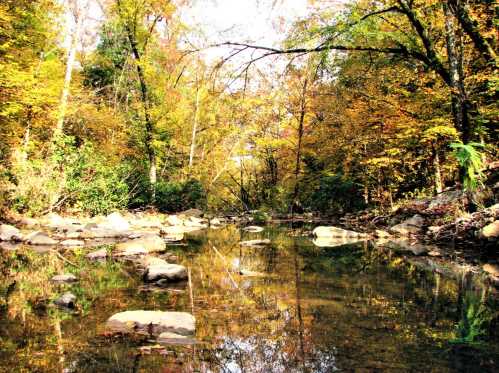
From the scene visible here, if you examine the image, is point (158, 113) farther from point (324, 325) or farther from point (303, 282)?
A: point (324, 325)

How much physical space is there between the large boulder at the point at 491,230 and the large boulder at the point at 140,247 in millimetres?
5759

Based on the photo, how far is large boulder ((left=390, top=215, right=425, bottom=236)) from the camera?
988cm

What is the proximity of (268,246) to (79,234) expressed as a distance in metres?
4.59

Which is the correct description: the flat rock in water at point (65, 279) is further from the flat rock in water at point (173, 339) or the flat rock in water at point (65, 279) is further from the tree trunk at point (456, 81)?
the tree trunk at point (456, 81)

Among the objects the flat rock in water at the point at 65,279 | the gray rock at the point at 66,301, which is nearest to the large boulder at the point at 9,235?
the flat rock in water at the point at 65,279

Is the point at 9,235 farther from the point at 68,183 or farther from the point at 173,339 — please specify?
the point at 173,339

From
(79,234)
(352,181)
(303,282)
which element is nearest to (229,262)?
(303,282)

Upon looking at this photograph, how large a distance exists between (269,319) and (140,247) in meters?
4.65

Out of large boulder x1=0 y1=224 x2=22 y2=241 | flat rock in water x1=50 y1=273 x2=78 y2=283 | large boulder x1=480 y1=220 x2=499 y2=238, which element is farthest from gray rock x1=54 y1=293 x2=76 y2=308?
large boulder x1=480 y1=220 x2=499 y2=238

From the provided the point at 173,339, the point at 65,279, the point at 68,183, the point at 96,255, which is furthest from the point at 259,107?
the point at 173,339

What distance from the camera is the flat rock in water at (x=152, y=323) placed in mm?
2771

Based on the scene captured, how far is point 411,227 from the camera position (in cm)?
1005

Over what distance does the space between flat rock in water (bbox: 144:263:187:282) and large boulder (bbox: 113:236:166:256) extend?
254 centimetres

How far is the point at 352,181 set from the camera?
17156 millimetres
